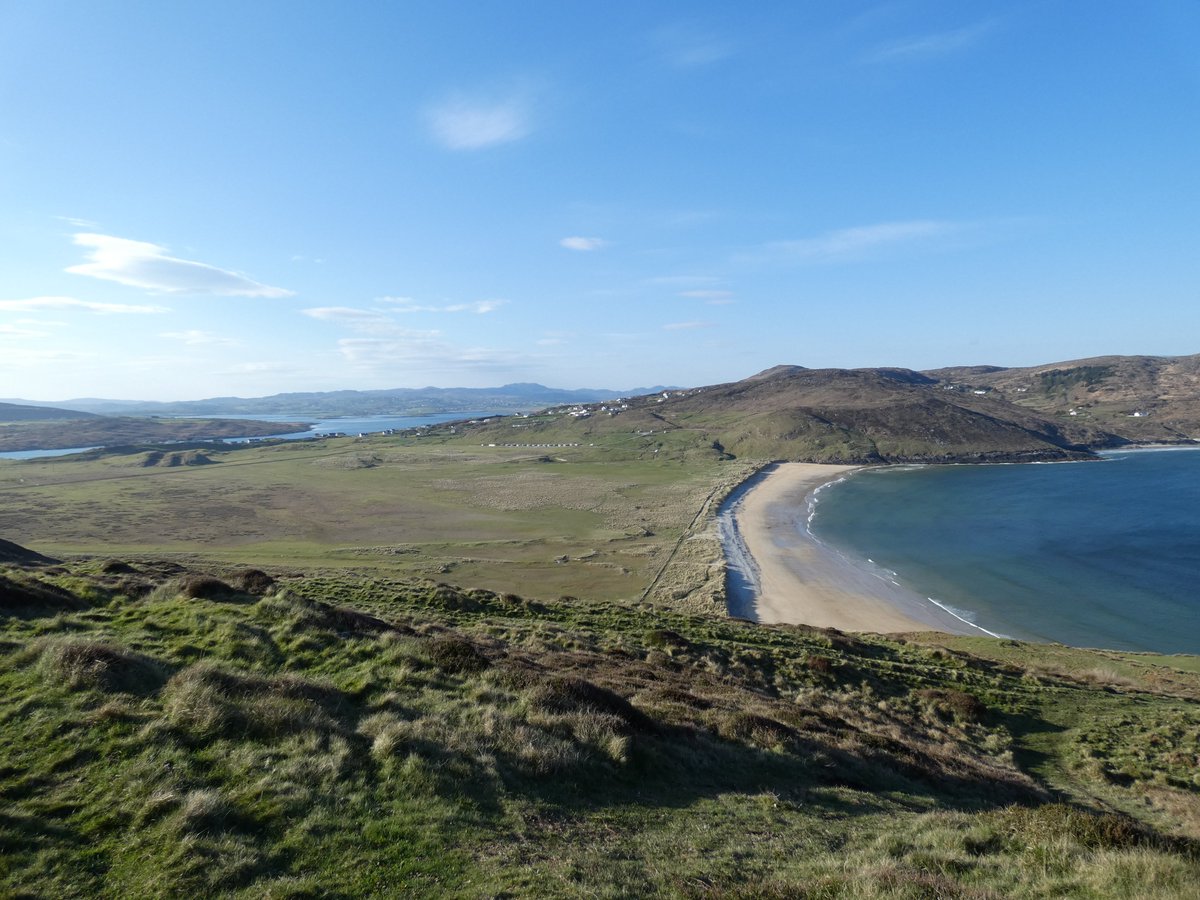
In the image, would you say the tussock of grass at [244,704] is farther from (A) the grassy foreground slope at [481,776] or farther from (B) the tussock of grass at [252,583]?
(B) the tussock of grass at [252,583]

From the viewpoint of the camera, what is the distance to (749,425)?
170750 mm

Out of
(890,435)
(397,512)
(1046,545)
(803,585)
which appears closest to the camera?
(803,585)

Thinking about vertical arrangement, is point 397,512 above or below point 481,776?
below

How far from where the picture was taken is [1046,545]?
6619cm

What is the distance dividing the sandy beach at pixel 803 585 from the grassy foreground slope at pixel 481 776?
23123mm

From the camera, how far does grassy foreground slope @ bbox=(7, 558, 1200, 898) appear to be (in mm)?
7406

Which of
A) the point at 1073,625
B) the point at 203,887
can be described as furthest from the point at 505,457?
the point at 203,887

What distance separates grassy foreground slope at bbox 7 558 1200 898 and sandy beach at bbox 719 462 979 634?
23123 millimetres

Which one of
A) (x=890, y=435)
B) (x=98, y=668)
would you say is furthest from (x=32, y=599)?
(x=890, y=435)

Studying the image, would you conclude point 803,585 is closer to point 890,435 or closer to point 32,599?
point 32,599

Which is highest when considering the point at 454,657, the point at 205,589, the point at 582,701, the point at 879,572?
the point at 205,589

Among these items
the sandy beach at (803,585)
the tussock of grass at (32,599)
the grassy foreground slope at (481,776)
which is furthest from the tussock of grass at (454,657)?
the sandy beach at (803,585)

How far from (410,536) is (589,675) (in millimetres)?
55987

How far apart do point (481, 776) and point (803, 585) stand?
4886 cm
